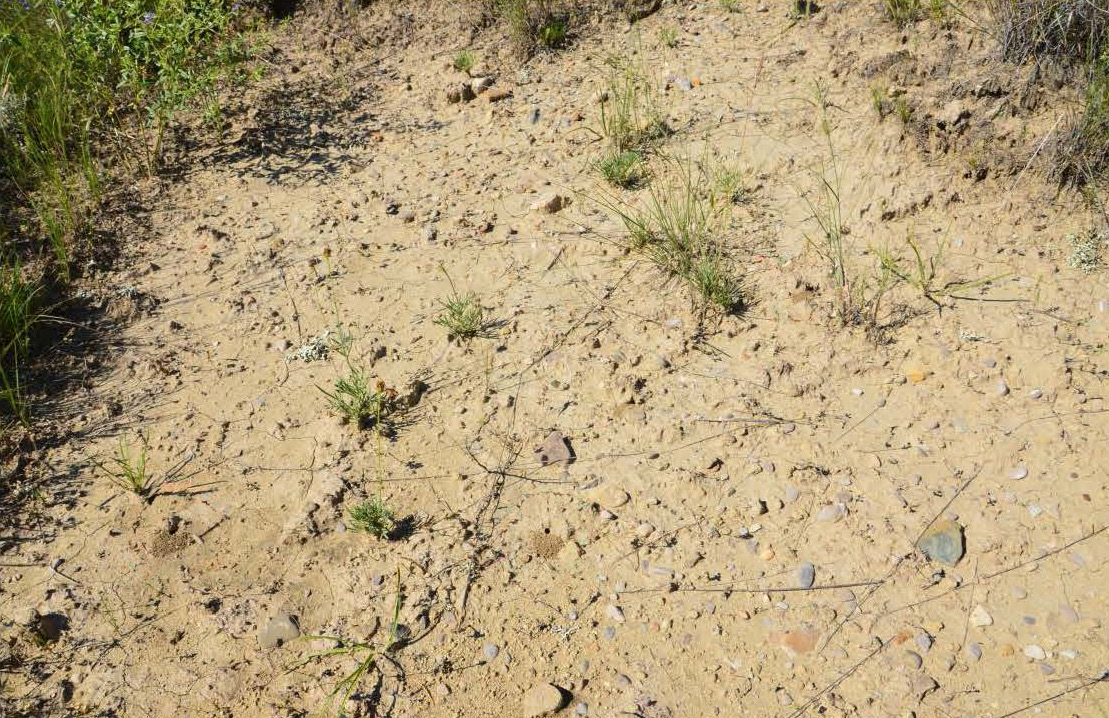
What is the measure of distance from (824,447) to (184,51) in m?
3.90

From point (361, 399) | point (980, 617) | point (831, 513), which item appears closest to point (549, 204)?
point (361, 399)

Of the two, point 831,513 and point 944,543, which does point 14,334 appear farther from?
point 944,543

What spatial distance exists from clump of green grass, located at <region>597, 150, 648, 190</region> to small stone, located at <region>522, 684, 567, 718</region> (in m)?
2.56

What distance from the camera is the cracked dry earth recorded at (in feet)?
9.00

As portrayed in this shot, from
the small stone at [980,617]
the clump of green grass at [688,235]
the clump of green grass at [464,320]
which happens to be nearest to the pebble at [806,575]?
the small stone at [980,617]

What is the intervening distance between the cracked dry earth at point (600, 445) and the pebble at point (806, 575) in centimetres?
1

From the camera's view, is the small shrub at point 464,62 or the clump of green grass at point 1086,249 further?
the small shrub at point 464,62

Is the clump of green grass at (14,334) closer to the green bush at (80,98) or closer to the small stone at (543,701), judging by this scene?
the green bush at (80,98)

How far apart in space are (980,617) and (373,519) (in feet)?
6.61

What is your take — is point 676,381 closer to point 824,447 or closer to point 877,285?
point 824,447

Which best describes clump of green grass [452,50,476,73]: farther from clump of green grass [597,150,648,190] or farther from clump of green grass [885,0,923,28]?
clump of green grass [885,0,923,28]

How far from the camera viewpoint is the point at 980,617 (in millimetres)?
2734

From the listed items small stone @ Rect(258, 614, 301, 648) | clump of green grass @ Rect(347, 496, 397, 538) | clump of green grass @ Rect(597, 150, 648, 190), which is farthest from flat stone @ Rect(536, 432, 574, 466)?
clump of green grass @ Rect(597, 150, 648, 190)

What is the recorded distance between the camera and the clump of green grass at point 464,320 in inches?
148
